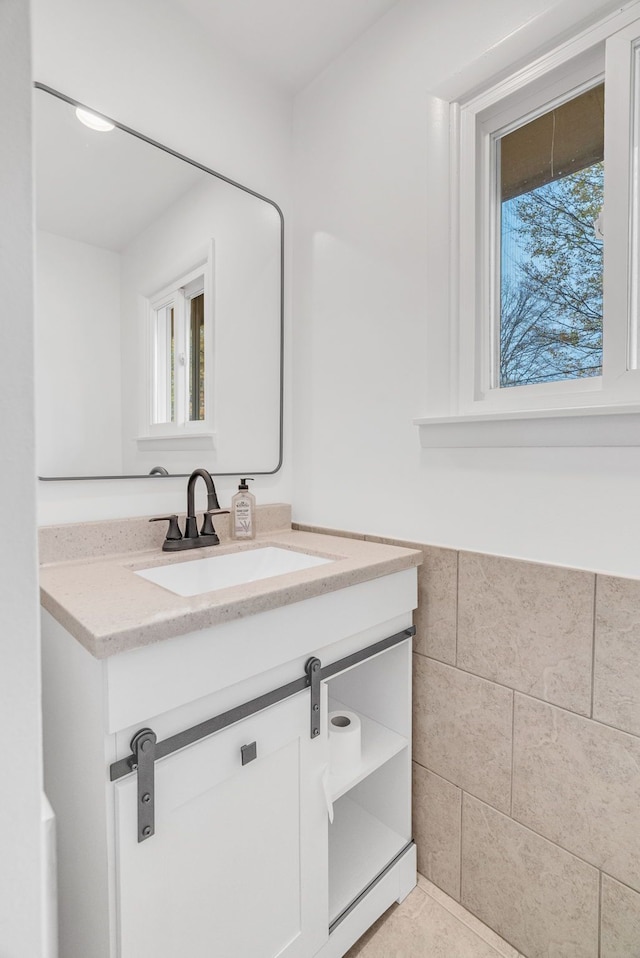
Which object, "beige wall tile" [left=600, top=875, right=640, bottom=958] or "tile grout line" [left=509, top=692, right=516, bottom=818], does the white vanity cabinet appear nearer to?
"tile grout line" [left=509, top=692, right=516, bottom=818]

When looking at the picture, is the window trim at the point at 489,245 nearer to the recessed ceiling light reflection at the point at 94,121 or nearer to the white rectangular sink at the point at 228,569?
the white rectangular sink at the point at 228,569

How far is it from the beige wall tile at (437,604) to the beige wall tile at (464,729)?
0.04 meters

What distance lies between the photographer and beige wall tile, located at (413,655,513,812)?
44.4 inches

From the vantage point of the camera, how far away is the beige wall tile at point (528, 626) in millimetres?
1002

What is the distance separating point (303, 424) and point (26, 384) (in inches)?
54.1

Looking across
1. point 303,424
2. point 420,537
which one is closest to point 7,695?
point 420,537

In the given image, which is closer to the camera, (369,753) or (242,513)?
(369,753)

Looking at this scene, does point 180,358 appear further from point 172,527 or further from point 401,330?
point 401,330

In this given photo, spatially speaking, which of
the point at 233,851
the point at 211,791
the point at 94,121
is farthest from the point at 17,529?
the point at 94,121

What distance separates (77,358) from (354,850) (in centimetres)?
150

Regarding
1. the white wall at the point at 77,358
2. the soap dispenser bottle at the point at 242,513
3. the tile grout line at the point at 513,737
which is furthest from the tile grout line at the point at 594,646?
the white wall at the point at 77,358

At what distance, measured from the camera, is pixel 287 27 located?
1.38 m

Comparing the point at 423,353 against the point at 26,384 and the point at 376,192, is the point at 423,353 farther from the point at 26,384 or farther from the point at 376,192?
the point at 26,384

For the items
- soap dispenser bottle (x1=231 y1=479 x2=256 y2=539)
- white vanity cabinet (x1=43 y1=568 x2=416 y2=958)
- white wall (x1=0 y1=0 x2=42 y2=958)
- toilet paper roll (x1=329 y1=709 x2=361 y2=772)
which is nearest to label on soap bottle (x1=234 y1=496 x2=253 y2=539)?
A: soap dispenser bottle (x1=231 y1=479 x2=256 y2=539)
